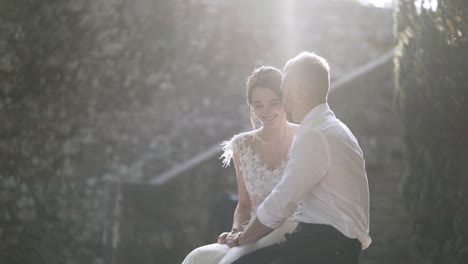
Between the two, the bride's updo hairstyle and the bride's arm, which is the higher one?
the bride's updo hairstyle

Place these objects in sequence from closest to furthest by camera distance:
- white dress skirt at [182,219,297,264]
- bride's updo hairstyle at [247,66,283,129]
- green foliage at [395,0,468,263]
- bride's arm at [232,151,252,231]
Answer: white dress skirt at [182,219,297,264], bride's updo hairstyle at [247,66,283,129], bride's arm at [232,151,252,231], green foliage at [395,0,468,263]

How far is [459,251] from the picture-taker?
511cm

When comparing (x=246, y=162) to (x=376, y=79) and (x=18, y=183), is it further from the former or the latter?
(x=376, y=79)

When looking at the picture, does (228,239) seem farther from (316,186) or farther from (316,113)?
(316,113)

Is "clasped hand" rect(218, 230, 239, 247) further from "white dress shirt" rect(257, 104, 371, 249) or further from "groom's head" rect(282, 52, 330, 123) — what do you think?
"groom's head" rect(282, 52, 330, 123)

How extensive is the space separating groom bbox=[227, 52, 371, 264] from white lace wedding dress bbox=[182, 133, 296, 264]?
36cm

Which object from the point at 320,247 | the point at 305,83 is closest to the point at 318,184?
the point at 320,247

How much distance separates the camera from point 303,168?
3.17 m

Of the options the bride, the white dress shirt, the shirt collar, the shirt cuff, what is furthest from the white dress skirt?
the shirt collar

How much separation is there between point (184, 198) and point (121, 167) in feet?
7.89

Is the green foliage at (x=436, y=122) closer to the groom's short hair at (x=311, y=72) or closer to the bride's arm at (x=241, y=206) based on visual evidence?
the bride's arm at (x=241, y=206)

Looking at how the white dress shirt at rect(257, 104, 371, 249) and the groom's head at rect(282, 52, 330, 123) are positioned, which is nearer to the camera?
the white dress shirt at rect(257, 104, 371, 249)

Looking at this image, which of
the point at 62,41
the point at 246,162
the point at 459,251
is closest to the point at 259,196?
the point at 246,162

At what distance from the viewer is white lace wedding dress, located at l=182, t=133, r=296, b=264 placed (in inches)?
145
